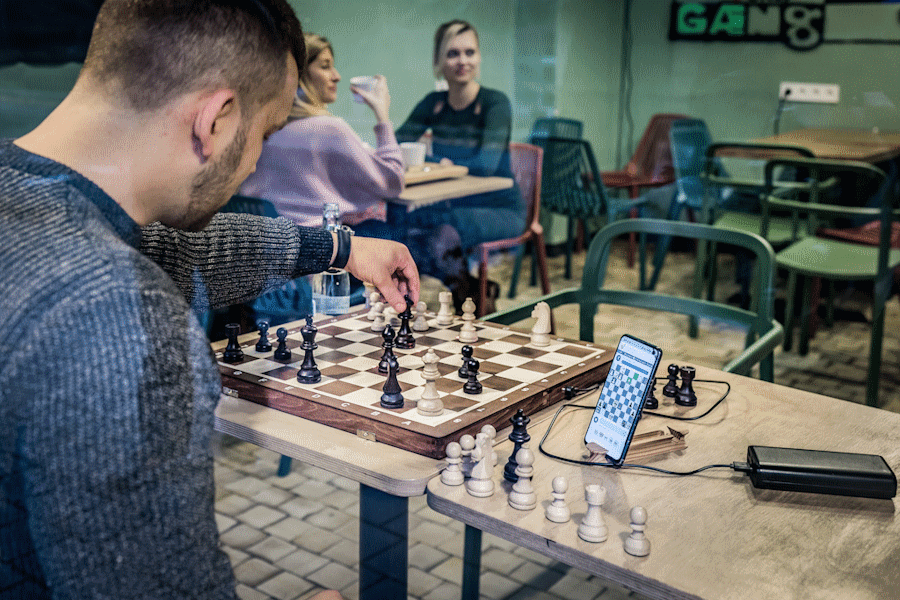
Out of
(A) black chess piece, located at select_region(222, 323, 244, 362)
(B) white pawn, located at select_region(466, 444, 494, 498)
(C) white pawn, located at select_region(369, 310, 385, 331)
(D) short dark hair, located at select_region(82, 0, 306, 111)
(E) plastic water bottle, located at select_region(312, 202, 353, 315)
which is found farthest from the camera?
(E) plastic water bottle, located at select_region(312, 202, 353, 315)

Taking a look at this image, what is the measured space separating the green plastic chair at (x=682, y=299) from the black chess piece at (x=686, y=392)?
327mm

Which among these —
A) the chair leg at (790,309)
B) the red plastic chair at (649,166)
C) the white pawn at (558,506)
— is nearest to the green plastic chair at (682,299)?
the white pawn at (558,506)

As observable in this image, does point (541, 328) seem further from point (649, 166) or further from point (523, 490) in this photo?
point (649, 166)

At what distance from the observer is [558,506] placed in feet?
3.21

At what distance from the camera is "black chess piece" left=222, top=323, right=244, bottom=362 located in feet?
4.64

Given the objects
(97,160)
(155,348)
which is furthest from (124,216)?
(155,348)

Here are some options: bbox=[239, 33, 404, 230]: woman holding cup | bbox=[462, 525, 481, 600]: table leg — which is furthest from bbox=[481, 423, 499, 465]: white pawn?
bbox=[239, 33, 404, 230]: woman holding cup

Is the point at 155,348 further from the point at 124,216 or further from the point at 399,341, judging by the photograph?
the point at 399,341

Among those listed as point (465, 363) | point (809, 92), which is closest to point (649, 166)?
point (809, 92)

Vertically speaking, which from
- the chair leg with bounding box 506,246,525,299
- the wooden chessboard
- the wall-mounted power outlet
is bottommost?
the chair leg with bounding box 506,246,525,299

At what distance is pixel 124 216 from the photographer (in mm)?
819

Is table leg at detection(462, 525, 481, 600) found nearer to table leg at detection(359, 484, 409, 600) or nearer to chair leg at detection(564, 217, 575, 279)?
table leg at detection(359, 484, 409, 600)

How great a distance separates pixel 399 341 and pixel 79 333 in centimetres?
89

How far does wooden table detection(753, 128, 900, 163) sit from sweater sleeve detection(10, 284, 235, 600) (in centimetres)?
272
